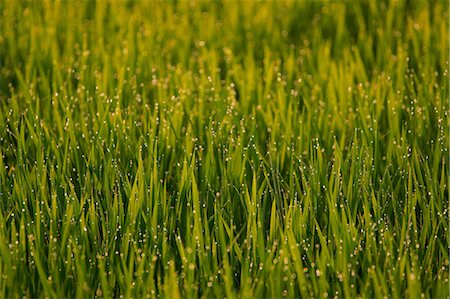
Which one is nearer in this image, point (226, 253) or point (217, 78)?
point (226, 253)

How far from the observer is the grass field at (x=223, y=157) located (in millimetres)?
2418

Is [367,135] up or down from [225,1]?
down

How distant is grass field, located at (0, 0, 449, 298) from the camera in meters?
2.42

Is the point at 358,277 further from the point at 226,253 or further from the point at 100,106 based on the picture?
the point at 100,106

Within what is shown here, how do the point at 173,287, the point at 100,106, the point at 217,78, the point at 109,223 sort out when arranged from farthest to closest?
the point at 217,78 → the point at 100,106 → the point at 109,223 → the point at 173,287

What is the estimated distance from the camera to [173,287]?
227 cm

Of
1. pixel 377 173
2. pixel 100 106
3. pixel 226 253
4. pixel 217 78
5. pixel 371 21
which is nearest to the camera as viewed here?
pixel 226 253

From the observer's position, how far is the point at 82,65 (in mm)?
3689

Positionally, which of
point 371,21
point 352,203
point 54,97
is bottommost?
point 352,203

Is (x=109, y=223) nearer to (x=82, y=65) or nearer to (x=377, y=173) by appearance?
(x=377, y=173)

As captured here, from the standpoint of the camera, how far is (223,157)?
2.87 m

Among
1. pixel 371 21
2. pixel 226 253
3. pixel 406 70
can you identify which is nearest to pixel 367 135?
pixel 406 70

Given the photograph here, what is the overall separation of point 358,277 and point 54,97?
152cm

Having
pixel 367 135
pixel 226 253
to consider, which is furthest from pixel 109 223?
pixel 367 135
